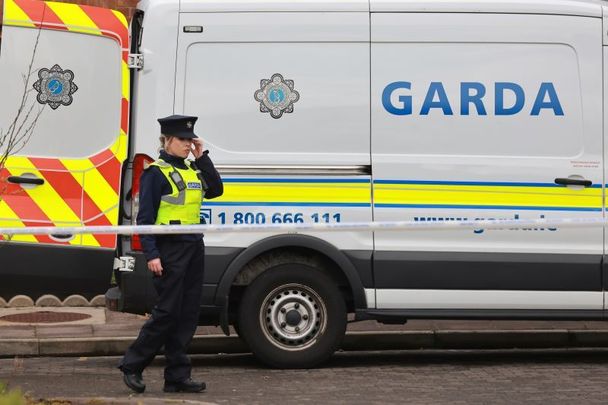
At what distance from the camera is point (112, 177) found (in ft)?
34.7

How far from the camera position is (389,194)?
9.55 meters

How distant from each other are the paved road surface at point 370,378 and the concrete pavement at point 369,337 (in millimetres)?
147

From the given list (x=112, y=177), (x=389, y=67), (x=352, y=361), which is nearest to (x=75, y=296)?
(x=112, y=177)

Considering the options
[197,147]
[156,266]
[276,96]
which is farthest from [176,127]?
[276,96]

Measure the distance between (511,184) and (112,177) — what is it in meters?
2.98

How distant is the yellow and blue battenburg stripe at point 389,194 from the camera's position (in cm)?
950

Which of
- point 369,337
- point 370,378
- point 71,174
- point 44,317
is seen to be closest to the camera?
point 370,378

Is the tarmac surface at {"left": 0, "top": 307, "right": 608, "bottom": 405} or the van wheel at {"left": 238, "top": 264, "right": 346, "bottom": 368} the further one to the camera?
the van wheel at {"left": 238, "top": 264, "right": 346, "bottom": 368}

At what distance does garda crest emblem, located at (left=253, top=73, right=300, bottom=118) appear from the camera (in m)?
9.51

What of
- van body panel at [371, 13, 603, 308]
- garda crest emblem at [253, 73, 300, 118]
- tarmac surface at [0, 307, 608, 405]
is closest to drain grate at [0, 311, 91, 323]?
tarmac surface at [0, 307, 608, 405]

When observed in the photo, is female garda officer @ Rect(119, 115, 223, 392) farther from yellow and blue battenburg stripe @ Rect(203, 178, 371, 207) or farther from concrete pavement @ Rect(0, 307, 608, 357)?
concrete pavement @ Rect(0, 307, 608, 357)

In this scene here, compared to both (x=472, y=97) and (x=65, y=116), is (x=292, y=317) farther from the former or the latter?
(x=65, y=116)

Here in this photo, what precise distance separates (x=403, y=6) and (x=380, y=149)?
98 cm

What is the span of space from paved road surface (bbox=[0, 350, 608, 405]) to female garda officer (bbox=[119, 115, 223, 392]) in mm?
218
